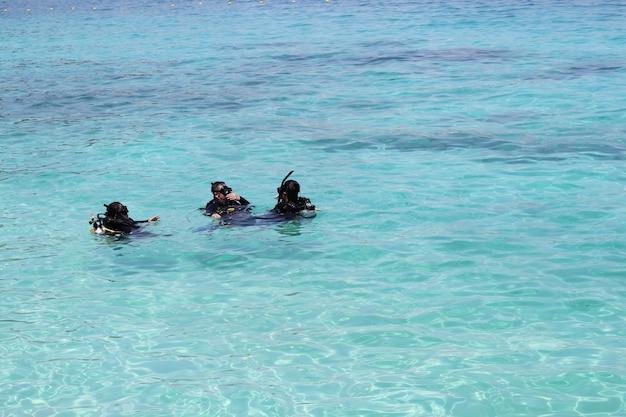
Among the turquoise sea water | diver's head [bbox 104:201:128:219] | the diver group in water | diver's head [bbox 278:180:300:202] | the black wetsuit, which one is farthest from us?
the black wetsuit

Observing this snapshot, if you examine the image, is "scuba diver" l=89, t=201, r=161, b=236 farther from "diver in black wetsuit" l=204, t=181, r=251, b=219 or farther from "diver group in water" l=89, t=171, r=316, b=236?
"diver in black wetsuit" l=204, t=181, r=251, b=219

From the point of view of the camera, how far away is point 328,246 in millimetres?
10938

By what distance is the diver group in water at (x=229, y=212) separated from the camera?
11.2 meters

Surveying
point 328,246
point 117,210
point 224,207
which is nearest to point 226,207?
point 224,207

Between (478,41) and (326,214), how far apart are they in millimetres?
18522

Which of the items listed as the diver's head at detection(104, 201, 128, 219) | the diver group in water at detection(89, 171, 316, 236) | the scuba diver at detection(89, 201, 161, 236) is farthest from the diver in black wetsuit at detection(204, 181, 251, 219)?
the diver's head at detection(104, 201, 128, 219)

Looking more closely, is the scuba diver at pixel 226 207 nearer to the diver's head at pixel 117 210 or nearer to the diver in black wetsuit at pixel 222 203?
the diver in black wetsuit at pixel 222 203

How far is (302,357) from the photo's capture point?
8102 millimetres

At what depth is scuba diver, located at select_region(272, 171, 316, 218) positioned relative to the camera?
11406 millimetres

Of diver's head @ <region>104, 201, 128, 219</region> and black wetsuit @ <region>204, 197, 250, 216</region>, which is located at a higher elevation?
diver's head @ <region>104, 201, 128, 219</region>

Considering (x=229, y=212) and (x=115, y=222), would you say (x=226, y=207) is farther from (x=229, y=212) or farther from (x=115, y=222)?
(x=115, y=222)

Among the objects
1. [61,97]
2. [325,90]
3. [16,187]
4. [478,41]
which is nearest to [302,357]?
[16,187]

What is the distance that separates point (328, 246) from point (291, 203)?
947 mm

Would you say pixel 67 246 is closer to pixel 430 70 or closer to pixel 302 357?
pixel 302 357
